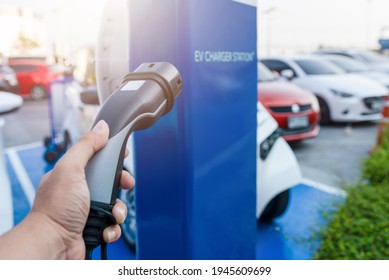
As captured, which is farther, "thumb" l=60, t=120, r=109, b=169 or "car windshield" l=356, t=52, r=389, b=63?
"car windshield" l=356, t=52, r=389, b=63

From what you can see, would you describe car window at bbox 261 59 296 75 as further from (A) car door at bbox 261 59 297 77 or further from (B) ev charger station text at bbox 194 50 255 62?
(B) ev charger station text at bbox 194 50 255 62

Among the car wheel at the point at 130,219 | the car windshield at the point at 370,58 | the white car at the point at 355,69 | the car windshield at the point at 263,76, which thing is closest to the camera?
the car wheel at the point at 130,219

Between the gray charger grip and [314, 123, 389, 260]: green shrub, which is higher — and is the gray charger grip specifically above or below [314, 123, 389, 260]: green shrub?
above

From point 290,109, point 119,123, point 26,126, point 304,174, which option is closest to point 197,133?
point 119,123

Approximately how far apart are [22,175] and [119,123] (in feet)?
12.7

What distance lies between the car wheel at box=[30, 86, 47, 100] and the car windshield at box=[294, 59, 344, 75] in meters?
7.14

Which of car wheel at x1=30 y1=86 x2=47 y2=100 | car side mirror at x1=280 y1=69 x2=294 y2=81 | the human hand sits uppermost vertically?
the human hand

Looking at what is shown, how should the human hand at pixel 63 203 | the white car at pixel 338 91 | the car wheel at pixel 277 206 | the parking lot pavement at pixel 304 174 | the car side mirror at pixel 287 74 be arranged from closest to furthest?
the human hand at pixel 63 203, the parking lot pavement at pixel 304 174, the car wheel at pixel 277 206, the white car at pixel 338 91, the car side mirror at pixel 287 74

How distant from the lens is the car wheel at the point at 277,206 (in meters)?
2.97

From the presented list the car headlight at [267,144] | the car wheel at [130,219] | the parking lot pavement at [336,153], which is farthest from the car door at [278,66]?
the car wheel at [130,219]

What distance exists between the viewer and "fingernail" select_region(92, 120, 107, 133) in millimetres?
938

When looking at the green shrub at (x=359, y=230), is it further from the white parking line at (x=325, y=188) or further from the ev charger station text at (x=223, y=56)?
the ev charger station text at (x=223, y=56)

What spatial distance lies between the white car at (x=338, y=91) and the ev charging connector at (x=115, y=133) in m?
6.03

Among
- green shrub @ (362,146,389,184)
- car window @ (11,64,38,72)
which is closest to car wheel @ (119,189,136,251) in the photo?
green shrub @ (362,146,389,184)
